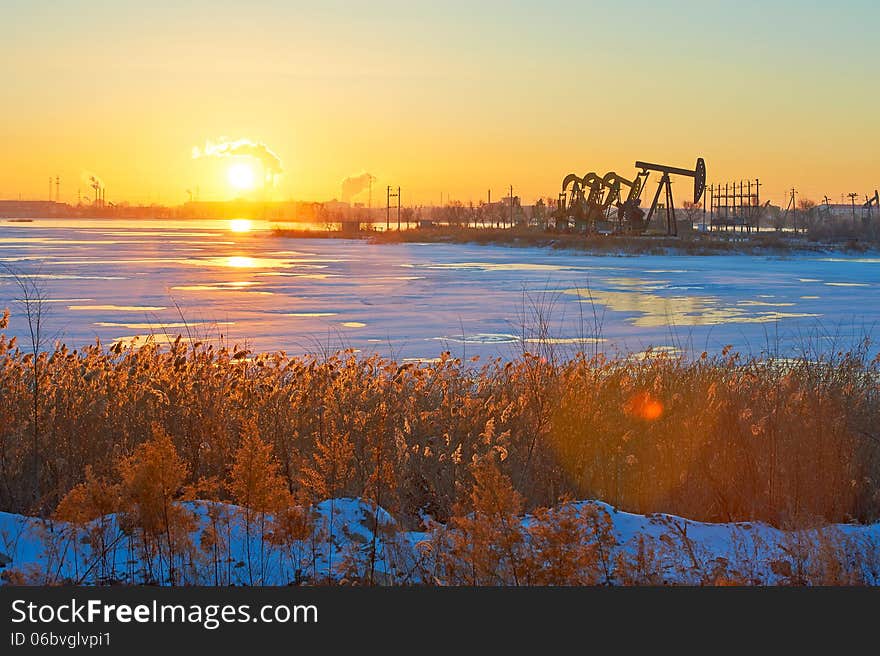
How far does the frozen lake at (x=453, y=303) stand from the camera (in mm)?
16625

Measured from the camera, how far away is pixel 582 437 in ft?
24.8

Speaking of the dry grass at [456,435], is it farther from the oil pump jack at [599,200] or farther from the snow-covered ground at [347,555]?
the oil pump jack at [599,200]

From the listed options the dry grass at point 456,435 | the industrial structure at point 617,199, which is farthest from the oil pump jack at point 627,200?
the dry grass at point 456,435

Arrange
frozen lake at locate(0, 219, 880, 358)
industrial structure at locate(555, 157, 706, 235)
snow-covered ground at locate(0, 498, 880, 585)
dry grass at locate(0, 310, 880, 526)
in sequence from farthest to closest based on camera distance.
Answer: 1. industrial structure at locate(555, 157, 706, 235)
2. frozen lake at locate(0, 219, 880, 358)
3. dry grass at locate(0, 310, 880, 526)
4. snow-covered ground at locate(0, 498, 880, 585)

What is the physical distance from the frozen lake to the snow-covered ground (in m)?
5.96

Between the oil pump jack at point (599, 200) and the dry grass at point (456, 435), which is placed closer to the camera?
the dry grass at point (456, 435)

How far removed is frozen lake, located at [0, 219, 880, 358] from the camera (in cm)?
1662

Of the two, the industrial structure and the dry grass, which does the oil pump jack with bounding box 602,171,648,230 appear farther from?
the dry grass

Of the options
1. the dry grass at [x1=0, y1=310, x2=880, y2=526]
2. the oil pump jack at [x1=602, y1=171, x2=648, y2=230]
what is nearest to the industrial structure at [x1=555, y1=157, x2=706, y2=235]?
the oil pump jack at [x1=602, y1=171, x2=648, y2=230]

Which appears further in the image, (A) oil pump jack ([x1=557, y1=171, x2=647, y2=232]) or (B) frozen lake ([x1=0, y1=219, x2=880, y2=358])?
(A) oil pump jack ([x1=557, y1=171, x2=647, y2=232])

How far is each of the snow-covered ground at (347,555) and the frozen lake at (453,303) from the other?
596cm

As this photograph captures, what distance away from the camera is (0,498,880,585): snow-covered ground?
4.84 m

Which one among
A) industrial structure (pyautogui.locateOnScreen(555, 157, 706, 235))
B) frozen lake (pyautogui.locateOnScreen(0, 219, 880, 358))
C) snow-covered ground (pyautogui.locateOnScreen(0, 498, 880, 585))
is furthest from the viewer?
industrial structure (pyautogui.locateOnScreen(555, 157, 706, 235))

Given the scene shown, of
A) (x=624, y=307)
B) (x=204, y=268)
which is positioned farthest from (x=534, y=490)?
(x=204, y=268)
